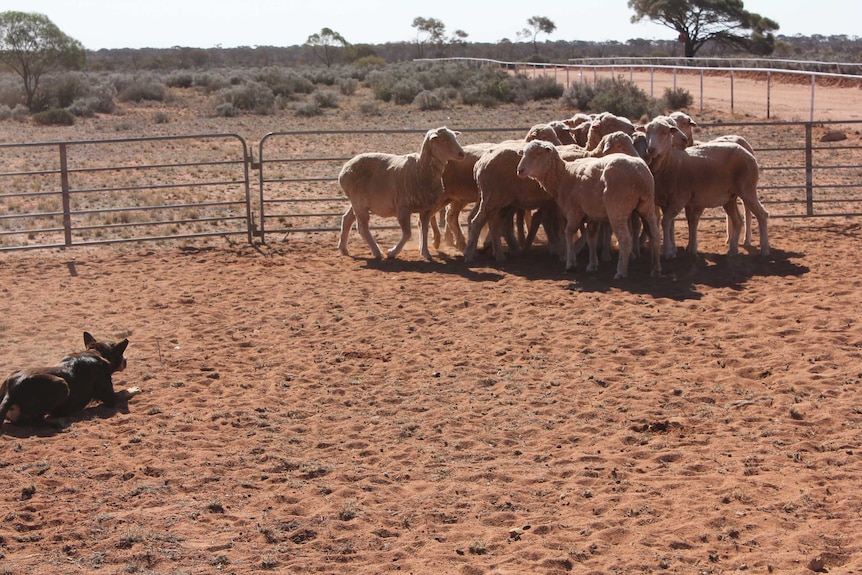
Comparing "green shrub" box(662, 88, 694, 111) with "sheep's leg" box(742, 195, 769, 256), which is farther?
"green shrub" box(662, 88, 694, 111)

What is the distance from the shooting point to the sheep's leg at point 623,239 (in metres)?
10.7

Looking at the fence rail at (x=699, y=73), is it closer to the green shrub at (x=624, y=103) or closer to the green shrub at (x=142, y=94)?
the green shrub at (x=624, y=103)

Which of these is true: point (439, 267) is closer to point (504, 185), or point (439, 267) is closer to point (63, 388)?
point (504, 185)

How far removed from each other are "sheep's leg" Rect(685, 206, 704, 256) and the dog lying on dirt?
22.5 feet

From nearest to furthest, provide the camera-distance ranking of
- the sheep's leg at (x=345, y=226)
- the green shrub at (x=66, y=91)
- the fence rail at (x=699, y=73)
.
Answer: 1. the sheep's leg at (x=345, y=226)
2. the fence rail at (x=699, y=73)
3. the green shrub at (x=66, y=91)

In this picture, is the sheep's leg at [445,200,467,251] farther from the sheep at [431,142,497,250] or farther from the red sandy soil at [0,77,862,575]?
the red sandy soil at [0,77,862,575]

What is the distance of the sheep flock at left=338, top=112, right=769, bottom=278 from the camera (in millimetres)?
10844

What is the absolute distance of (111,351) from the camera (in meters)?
7.92

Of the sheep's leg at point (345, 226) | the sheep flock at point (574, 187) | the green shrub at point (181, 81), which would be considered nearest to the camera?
the sheep flock at point (574, 187)

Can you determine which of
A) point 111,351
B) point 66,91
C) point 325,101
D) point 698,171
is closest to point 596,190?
point 698,171

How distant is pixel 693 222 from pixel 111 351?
7.00 m

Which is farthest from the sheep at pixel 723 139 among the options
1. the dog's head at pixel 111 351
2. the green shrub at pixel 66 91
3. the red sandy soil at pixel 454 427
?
the green shrub at pixel 66 91

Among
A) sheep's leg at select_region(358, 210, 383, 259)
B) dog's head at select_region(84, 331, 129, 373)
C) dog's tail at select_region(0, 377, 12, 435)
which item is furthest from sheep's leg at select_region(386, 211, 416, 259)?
dog's tail at select_region(0, 377, 12, 435)

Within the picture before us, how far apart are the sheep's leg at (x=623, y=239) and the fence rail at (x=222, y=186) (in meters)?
2.80
